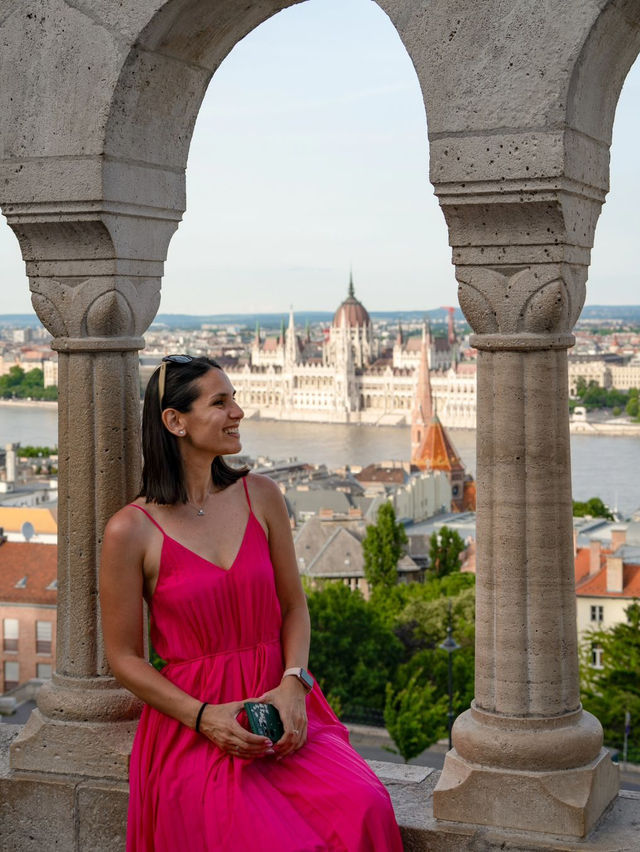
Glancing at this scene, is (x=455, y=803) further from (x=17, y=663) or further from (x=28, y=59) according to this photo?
(x=17, y=663)

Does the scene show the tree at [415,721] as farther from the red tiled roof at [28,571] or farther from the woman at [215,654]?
the woman at [215,654]

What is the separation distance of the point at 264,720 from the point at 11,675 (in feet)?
59.7

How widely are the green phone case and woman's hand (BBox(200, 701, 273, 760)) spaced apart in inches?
0.5

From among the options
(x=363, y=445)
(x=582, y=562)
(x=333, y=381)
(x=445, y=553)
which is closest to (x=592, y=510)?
(x=445, y=553)

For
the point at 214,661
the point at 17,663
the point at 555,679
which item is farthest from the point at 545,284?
the point at 17,663

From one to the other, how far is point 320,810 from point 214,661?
0.27 metres

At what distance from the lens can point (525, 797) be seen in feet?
7.12

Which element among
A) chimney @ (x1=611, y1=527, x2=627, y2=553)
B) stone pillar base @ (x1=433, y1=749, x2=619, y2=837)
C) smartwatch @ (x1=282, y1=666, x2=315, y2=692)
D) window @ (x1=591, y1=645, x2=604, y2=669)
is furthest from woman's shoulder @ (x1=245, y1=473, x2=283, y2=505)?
chimney @ (x1=611, y1=527, x2=627, y2=553)

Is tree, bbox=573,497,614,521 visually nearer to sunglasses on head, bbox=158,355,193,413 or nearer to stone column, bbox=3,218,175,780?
stone column, bbox=3,218,175,780

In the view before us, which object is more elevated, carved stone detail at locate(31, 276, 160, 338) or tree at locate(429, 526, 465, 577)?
carved stone detail at locate(31, 276, 160, 338)

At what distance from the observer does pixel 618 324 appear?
129 metres

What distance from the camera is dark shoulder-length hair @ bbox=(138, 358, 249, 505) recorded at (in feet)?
6.94

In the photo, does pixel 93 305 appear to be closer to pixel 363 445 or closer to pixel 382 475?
pixel 382 475

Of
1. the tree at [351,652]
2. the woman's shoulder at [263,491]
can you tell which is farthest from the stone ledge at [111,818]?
the tree at [351,652]
